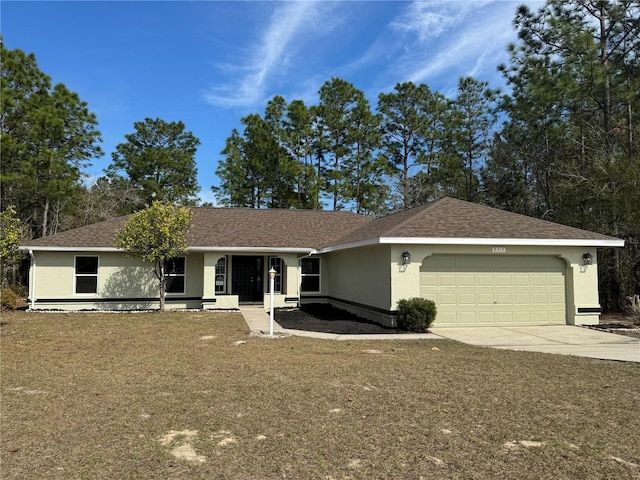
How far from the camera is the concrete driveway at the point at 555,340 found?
30.5ft

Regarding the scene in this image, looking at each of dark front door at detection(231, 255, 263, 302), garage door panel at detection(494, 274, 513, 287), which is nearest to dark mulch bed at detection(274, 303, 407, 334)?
dark front door at detection(231, 255, 263, 302)

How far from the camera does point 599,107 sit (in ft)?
65.3

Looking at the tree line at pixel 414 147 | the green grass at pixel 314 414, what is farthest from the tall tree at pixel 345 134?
the green grass at pixel 314 414

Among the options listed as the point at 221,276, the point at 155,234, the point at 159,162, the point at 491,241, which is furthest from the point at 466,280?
the point at 159,162

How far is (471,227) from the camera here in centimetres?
1378

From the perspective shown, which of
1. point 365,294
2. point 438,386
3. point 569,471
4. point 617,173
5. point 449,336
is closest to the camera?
point 569,471

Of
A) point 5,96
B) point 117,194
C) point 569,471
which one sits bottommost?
point 569,471

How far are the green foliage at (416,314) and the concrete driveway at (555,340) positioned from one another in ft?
1.38

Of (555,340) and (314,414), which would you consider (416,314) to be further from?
(314,414)

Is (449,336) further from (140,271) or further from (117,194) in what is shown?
(117,194)

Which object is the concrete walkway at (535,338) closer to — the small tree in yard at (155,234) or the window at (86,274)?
the small tree in yard at (155,234)

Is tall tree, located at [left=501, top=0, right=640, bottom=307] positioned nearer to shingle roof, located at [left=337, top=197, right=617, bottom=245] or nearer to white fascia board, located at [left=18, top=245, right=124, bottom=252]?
shingle roof, located at [left=337, top=197, right=617, bottom=245]

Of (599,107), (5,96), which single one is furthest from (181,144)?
(599,107)

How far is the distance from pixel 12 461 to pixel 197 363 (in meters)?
4.15
